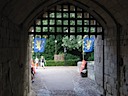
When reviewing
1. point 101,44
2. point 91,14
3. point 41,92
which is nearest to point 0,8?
point 91,14

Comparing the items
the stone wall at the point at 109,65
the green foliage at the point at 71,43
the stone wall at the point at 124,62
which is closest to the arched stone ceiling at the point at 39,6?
the stone wall at the point at 124,62

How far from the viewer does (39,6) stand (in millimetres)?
6590

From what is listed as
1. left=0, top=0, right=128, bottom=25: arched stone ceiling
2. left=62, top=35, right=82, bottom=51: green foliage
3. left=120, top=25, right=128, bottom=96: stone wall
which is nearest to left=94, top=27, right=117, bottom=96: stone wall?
left=120, top=25, right=128, bottom=96: stone wall

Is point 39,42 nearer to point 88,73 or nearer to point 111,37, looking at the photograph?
point 111,37

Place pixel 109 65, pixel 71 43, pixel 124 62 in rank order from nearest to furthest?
1. pixel 124 62
2. pixel 109 65
3. pixel 71 43

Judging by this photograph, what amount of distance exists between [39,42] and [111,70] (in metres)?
3.84

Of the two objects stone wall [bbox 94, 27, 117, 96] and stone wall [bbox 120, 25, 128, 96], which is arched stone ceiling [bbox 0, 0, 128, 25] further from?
stone wall [bbox 94, 27, 117, 96]

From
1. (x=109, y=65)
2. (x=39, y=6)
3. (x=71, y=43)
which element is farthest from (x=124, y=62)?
(x=71, y=43)

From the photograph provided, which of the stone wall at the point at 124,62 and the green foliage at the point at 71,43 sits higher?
the green foliage at the point at 71,43

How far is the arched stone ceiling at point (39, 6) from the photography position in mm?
4012

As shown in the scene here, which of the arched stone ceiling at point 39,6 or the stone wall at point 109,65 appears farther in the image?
the stone wall at point 109,65

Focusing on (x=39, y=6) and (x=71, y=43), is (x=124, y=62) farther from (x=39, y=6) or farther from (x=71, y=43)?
(x=71, y=43)

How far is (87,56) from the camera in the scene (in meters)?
24.2

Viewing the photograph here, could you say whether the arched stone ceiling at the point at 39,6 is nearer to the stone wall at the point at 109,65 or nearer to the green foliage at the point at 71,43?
the stone wall at the point at 109,65
